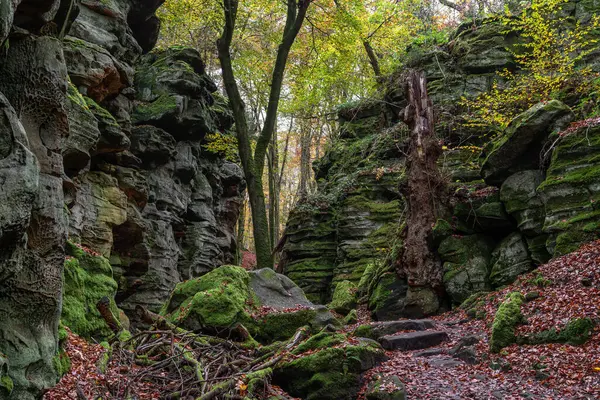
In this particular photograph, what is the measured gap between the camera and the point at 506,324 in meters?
7.50

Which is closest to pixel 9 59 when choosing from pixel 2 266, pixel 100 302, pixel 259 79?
pixel 2 266

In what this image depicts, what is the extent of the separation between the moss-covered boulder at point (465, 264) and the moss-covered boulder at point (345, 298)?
3784mm

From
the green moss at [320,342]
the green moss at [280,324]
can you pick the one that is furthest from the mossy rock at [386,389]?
the green moss at [280,324]

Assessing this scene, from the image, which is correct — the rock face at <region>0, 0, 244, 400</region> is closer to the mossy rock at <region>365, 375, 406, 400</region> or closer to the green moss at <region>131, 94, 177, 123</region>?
the green moss at <region>131, 94, 177, 123</region>

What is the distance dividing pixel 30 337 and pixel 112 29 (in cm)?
1571

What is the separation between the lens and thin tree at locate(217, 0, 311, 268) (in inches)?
506

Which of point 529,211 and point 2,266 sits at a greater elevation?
point 529,211

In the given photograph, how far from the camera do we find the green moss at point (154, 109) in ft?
67.3

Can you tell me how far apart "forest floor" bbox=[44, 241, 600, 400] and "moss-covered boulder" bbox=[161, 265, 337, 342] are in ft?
7.78

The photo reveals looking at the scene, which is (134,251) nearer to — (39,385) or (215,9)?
(215,9)

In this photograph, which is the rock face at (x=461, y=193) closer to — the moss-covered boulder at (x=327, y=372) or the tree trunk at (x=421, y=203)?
the tree trunk at (x=421, y=203)

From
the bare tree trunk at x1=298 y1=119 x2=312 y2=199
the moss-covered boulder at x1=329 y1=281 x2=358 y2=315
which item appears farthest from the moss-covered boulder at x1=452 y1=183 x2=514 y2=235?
the bare tree trunk at x1=298 y1=119 x2=312 y2=199

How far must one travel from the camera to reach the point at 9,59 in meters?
4.48

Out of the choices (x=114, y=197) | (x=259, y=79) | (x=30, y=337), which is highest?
(x=259, y=79)
